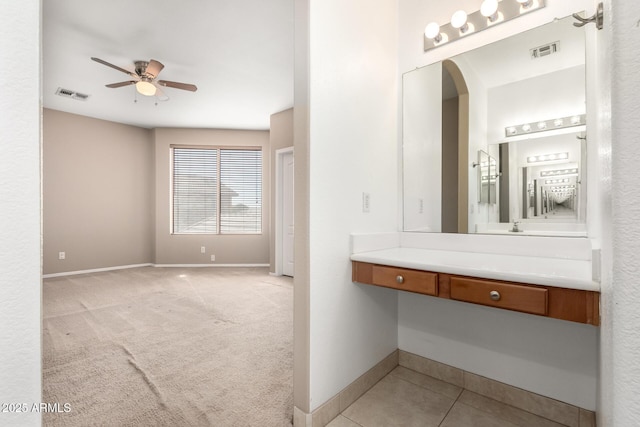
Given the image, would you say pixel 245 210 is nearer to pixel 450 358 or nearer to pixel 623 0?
pixel 450 358

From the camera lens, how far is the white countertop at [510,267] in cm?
104

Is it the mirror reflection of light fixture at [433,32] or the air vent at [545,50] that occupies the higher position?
the mirror reflection of light fixture at [433,32]

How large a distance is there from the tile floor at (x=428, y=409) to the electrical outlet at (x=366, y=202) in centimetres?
109

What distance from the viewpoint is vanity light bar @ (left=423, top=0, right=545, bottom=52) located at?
5.18ft

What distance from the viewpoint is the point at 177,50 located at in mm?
3004

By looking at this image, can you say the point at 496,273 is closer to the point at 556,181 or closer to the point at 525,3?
the point at 556,181

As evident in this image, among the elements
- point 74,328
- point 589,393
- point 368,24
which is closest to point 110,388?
point 74,328

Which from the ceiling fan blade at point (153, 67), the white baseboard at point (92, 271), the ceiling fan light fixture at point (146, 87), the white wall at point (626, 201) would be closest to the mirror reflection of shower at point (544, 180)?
the white wall at point (626, 201)

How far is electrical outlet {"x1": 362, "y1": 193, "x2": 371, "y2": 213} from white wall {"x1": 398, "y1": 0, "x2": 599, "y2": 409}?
69 cm

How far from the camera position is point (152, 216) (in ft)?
18.9

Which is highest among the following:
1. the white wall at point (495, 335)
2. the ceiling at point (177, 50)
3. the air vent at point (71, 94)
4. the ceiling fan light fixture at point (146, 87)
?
the ceiling at point (177, 50)

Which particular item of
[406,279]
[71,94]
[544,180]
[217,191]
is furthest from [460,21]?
[217,191]

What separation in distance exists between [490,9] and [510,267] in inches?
56.9

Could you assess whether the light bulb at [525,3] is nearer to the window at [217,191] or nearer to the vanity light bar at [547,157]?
the vanity light bar at [547,157]
